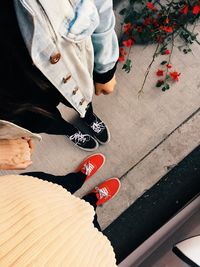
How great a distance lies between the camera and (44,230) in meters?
1.19

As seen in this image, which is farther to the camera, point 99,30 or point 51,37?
point 99,30

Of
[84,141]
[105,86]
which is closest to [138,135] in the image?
[84,141]

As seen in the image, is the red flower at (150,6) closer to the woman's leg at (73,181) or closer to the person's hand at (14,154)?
the woman's leg at (73,181)

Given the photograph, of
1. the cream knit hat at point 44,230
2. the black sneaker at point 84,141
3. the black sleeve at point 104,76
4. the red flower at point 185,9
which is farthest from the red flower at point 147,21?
the cream knit hat at point 44,230

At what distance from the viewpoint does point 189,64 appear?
9.16 ft

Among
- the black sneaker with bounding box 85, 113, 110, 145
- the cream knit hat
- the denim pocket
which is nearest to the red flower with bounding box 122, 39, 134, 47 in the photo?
the black sneaker with bounding box 85, 113, 110, 145

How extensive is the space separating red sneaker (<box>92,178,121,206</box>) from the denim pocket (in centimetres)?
142

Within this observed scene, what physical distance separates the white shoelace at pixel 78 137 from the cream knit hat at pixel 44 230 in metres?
1.25

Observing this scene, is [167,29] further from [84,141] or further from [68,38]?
[68,38]

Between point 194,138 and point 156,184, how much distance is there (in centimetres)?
40

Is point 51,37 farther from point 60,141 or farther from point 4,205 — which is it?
point 60,141

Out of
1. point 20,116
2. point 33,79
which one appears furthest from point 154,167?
Result: point 33,79

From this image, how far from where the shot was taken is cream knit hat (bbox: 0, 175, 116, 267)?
109 cm

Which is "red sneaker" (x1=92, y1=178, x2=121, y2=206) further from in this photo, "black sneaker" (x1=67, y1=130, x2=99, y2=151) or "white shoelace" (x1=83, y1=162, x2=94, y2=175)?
"black sneaker" (x1=67, y1=130, x2=99, y2=151)
